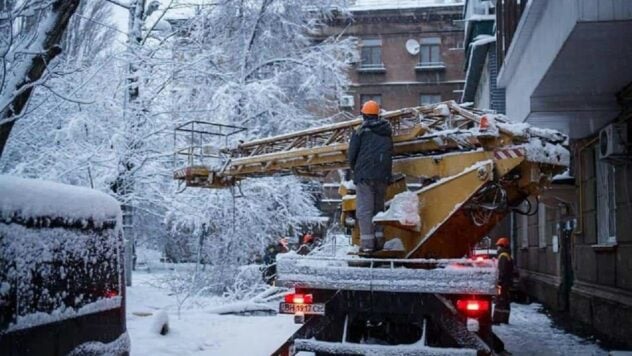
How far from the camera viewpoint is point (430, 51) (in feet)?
148

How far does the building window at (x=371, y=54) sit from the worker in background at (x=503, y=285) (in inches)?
1222

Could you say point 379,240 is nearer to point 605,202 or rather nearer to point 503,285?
point 503,285

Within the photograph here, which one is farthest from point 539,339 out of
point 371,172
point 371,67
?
point 371,67

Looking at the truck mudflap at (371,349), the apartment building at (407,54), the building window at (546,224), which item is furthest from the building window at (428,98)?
the truck mudflap at (371,349)

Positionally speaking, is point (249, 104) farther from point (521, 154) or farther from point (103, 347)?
point (103, 347)

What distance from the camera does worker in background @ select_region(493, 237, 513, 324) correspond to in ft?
45.0

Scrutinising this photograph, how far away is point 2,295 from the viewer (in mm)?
3607

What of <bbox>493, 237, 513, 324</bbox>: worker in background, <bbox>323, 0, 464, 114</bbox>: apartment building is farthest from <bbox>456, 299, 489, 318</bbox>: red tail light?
<bbox>323, 0, 464, 114</bbox>: apartment building

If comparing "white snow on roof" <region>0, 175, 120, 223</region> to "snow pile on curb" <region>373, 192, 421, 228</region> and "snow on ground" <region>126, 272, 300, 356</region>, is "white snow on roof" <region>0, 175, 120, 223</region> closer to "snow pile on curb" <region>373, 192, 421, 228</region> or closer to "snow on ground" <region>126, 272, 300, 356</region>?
"snow pile on curb" <region>373, 192, 421, 228</region>

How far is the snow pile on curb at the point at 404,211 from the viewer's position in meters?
8.17

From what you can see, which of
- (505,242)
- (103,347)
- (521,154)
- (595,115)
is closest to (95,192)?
(103,347)

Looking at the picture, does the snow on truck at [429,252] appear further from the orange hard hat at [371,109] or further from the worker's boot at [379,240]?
the orange hard hat at [371,109]

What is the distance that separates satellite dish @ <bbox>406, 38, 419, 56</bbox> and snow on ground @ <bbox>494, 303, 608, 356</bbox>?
3050 cm

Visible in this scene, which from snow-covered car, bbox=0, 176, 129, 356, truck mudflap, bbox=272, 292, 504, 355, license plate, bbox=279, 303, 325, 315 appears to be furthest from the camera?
license plate, bbox=279, 303, 325, 315
